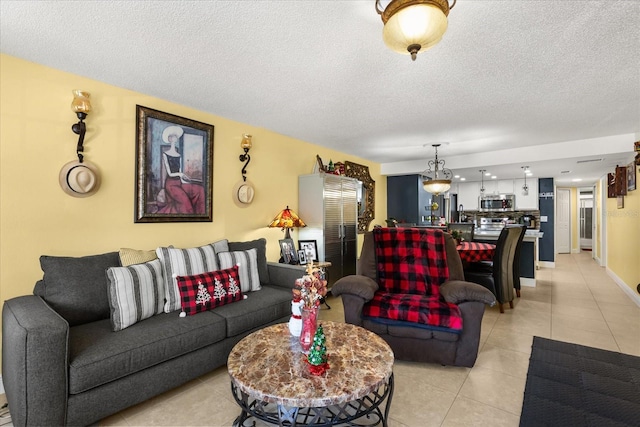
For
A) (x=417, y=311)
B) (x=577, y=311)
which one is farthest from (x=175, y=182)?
(x=577, y=311)

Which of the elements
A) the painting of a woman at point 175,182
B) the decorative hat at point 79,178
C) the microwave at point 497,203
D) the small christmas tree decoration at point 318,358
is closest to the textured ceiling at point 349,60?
the painting of a woman at point 175,182

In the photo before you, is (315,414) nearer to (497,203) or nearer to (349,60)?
(349,60)

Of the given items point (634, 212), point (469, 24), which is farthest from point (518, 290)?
point (469, 24)

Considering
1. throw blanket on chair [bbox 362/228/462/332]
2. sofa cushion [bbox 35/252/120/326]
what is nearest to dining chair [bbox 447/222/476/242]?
throw blanket on chair [bbox 362/228/462/332]

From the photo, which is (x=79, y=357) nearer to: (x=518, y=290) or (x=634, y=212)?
(x=518, y=290)

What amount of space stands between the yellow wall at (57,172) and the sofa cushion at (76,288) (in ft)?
1.11

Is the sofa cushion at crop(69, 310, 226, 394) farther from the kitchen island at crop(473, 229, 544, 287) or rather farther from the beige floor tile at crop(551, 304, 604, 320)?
the kitchen island at crop(473, 229, 544, 287)

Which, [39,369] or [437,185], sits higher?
[437,185]

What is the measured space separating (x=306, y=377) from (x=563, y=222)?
10.7 metres

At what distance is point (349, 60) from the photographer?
2.22m

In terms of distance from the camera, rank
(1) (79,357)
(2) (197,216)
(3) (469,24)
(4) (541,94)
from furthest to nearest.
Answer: (2) (197,216), (4) (541,94), (3) (469,24), (1) (79,357)

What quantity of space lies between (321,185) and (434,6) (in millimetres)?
3004

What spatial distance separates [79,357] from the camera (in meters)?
1.64

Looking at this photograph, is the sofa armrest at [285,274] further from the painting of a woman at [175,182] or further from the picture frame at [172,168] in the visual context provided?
the painting of a woman at [175,182]
